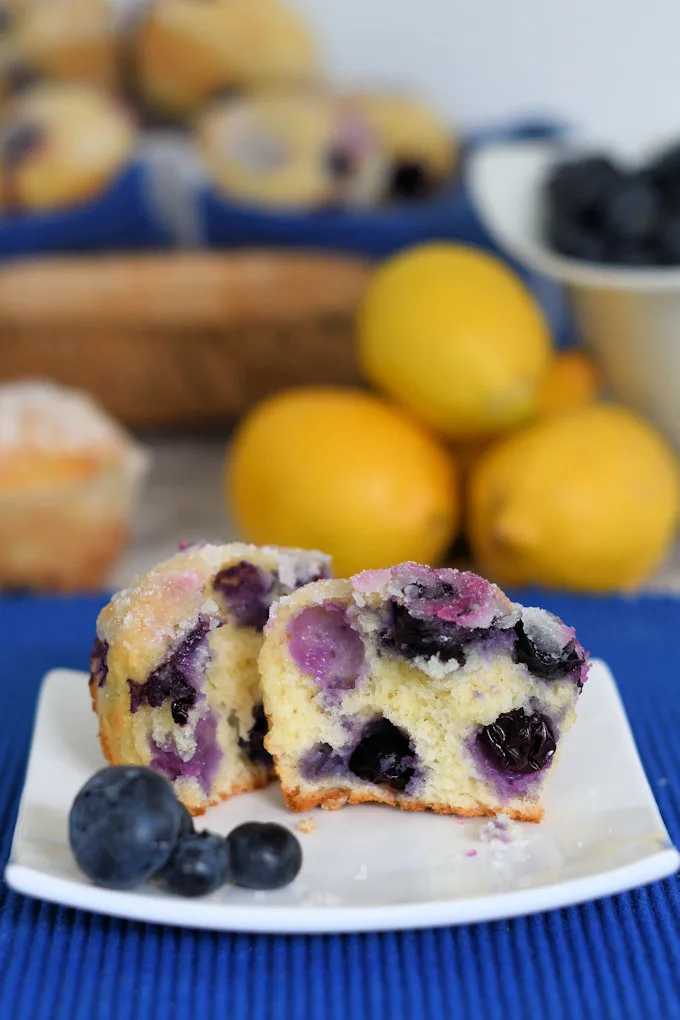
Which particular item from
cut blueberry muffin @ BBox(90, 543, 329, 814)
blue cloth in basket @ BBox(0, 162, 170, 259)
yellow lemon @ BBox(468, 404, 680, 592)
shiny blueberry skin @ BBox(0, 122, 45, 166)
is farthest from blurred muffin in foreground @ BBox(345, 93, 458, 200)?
cut blueberry muffin @ BBox(90, 543, 329, 814)

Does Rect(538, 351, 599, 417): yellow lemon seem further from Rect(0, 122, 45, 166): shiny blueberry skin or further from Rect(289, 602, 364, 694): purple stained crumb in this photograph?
Rect(0, 122, 45, 166): shiny blueberry skin

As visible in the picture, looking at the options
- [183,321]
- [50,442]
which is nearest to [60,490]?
[50,442]

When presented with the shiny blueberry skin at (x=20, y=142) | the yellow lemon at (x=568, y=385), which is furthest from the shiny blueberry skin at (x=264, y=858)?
the shiny blueberry skin at (x=20, y=142)

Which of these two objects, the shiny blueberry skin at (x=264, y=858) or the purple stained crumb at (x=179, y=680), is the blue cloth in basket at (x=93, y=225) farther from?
the shiny blueberry skin at (x=264, y=858)

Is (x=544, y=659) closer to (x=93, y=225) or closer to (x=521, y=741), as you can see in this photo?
(x=521, y=741)

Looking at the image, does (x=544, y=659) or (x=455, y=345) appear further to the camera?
(x=455, y=345)

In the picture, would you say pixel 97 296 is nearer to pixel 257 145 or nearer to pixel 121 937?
pixel 257 145
